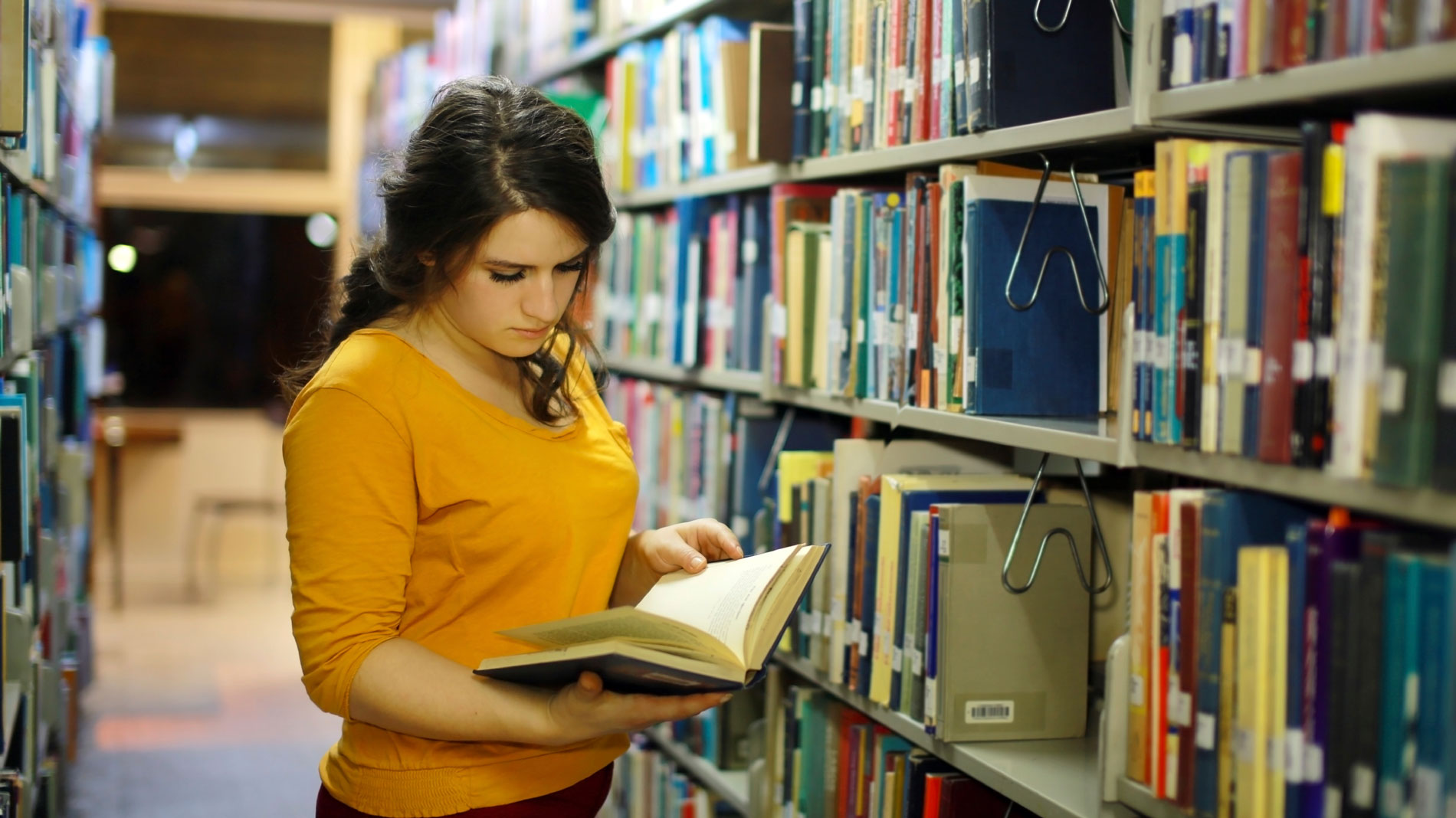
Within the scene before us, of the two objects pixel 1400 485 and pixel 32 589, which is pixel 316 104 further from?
pixel 1400 485

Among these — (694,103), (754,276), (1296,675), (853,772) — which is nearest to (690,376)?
(754,276)

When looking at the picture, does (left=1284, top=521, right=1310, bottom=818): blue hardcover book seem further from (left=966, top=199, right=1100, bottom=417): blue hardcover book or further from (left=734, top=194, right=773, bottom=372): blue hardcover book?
(left=734, top=194, right=773, bottom=372): blue hardcover book

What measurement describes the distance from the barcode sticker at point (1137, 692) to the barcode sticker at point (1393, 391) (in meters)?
0.41

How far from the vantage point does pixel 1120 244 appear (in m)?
1.46

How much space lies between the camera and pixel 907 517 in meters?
1.70

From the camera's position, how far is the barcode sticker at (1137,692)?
1.26m

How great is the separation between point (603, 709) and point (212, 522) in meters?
5.51

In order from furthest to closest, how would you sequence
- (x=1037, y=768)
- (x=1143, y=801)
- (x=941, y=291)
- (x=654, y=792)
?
(x=654, y=792), (x=941, y=291), (x=1037, y=768), (x=1143, y=801)

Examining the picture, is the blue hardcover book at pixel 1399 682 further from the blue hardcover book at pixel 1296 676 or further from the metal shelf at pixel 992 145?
the metal shelf at pixel 992 145

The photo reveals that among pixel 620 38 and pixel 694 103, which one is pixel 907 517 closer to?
pixel 694 103

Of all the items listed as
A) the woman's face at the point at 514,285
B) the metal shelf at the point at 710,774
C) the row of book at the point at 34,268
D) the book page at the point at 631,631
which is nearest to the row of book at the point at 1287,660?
the book page at the point at 631,631

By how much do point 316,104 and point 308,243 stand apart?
69 cm

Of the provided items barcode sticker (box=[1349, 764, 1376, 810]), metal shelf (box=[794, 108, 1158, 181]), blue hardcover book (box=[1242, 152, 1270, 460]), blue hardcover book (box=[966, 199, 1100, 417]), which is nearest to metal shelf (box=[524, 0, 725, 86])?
metal shelf (box=[794, 108, 1158, 181])

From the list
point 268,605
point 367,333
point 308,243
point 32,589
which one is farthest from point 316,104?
point 367,333
